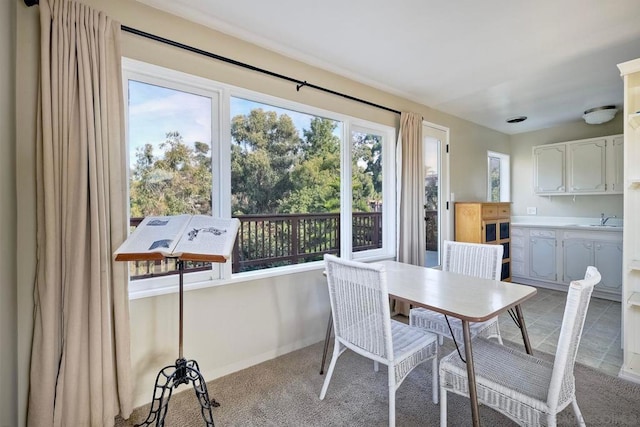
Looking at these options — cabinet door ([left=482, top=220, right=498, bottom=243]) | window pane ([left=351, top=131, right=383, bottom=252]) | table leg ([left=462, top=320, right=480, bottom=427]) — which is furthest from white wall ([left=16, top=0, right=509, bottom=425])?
cabinet door ([left=482, top=220, right=498, bottom=243])


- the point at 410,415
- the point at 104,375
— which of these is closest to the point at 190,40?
the point at 104,375

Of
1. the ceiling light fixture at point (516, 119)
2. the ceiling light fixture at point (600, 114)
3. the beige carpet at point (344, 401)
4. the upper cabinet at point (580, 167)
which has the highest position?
the ceiling light fixture at point (516, 119)

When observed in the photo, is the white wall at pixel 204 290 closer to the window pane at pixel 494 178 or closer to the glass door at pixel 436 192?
the glass door at pixel 436 192

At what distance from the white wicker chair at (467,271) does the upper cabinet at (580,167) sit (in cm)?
315

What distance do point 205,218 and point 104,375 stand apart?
0.99 m

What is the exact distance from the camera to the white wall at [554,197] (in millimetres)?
4289

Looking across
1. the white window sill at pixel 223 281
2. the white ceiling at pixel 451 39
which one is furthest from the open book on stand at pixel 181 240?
the white ceiling at pixel 451 39

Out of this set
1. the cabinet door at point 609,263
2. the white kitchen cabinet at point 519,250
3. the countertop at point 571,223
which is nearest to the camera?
the cabinet door at point 609,263

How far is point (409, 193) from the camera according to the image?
3.28 meters

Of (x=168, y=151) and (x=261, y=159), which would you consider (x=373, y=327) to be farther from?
(x=168, y=151)

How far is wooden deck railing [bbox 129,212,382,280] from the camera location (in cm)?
265

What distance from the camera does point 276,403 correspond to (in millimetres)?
1900

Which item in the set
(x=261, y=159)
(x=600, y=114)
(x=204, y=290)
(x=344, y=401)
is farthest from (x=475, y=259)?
(x=600, y=114)

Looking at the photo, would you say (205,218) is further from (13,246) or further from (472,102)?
(472,102)
